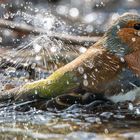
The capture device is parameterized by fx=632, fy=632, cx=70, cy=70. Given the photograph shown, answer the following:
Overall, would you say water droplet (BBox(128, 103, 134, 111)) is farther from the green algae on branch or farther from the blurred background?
the blurred background

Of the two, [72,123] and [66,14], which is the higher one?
[66,14]

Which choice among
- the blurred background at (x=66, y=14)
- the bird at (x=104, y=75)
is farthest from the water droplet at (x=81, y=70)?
the blurred background at (x=66, y=14)

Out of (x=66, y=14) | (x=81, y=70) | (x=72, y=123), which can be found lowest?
(x=72, y=123)

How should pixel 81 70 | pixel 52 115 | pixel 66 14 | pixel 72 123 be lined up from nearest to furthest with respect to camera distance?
pixel 72 123 → pixel 52 115 → pixel 81 70 → pixel 66 14

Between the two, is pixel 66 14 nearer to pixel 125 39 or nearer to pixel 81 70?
pixel 125 39

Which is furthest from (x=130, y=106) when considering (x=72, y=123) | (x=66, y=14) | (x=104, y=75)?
(x=66, y=14)

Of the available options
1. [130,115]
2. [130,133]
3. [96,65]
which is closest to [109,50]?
[96,65]

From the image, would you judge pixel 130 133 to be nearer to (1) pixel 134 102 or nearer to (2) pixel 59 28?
(1) pixel 134 102
